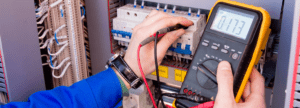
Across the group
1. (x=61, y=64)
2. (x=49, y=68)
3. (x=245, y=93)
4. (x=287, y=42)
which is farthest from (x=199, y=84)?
(x=49, y=68)

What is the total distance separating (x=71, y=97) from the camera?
2.74 feet

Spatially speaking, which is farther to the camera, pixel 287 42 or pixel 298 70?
pixel 287 42

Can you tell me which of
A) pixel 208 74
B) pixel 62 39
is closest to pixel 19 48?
pixel 62 39

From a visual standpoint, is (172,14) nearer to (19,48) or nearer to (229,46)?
(229,46)

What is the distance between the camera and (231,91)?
0.68 m

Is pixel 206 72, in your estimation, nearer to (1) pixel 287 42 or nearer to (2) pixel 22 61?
(1) pixel 287 42

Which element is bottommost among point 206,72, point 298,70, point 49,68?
point 49,68

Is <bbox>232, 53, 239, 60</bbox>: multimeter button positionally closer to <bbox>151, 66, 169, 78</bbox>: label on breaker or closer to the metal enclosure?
<bbox>151, 66, 169, 78</bbox>: label on breaker

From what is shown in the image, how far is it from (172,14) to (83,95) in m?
0.40

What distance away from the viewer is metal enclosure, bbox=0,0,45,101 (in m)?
0.81

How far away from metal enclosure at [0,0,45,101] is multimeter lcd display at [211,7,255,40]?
586mm

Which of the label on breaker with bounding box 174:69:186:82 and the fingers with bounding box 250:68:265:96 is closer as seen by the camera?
the fingers with bounding box 250:68:265:96

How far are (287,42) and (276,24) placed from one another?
0.13 meters

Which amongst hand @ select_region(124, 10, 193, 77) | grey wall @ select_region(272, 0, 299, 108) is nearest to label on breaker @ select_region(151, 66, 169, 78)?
hand @ select_region(124, 10, 193, 77)
